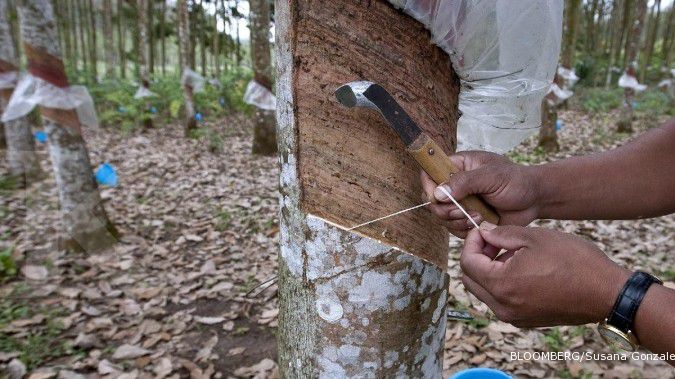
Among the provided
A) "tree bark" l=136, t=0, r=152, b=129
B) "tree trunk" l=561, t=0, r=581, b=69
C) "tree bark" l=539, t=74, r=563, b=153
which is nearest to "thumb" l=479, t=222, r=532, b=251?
"tree bark" l=539, t=74, r=563, b=153

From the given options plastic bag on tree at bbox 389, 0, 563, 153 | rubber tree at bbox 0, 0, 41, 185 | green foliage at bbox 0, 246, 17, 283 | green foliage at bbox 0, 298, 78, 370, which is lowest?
green foliage at bbox 0, 298, 78, 370

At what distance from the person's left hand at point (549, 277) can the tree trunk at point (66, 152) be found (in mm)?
3634

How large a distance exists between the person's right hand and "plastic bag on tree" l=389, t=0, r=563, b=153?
0.19 m

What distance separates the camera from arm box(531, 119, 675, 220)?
1333 millimetres

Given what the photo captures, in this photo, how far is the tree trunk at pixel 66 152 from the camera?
3260mm

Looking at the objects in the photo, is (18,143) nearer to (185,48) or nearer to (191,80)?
(191,80)

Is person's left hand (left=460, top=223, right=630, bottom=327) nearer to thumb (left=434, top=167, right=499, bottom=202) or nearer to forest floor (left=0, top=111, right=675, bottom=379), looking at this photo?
thumb (left=434, top=167, right=499, bottom=202)

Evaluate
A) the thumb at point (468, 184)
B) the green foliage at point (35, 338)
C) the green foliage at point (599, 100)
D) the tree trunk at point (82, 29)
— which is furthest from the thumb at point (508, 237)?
the tree trunk at point (82, 29)

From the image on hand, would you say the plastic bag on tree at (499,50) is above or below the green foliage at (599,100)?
above

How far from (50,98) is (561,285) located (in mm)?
3822

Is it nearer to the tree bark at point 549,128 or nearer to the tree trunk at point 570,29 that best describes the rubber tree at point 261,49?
the tree bark at point 549,128

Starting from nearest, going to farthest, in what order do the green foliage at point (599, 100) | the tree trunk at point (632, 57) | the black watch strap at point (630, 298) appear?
the black watch strap at point (630, 298) → the tree trunk at point (632, 57) → the green foliage at point (599, 100)

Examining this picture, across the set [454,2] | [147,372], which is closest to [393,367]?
[454,2]

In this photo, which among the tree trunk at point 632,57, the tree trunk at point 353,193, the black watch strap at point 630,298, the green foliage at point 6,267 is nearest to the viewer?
the black watch strap at point 630,298
